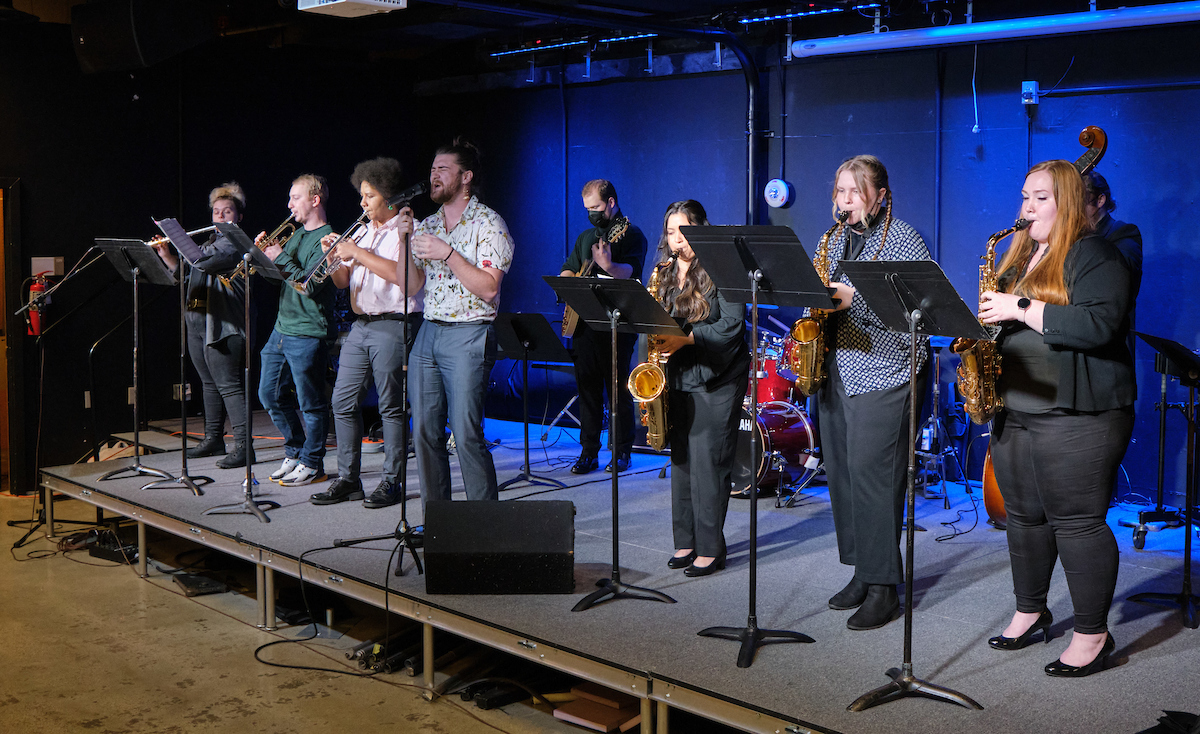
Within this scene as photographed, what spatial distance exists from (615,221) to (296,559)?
3.15 metres

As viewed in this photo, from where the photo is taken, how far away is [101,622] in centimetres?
498

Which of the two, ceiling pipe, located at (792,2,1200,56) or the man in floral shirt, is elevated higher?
ceiling pipe, located at (792,2,1200,56)

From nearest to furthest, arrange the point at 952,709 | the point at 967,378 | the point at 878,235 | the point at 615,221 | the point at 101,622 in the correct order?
1. the point at 952,709
2. the point at 967,378
3. the point at 878,235
4. the point at 101,622
5. the point at 615,221

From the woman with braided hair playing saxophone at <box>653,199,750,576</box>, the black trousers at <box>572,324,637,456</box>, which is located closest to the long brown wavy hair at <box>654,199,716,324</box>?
the woman with braided hair playing saxophone at <box>653,199,750,576</box>

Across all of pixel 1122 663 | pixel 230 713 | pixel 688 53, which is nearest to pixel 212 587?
pixel 230 713

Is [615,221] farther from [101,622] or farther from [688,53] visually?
[101,622]

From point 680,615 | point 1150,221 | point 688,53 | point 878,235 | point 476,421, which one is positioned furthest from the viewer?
point 688,53

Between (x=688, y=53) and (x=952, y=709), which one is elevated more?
(x=688, y=53)

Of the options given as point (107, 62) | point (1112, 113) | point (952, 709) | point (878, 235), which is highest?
point (107, 62)

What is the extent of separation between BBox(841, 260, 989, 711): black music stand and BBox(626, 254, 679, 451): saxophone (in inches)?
48.3

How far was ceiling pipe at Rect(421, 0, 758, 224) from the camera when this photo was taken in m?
6.20

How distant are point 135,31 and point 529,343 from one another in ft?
10.8

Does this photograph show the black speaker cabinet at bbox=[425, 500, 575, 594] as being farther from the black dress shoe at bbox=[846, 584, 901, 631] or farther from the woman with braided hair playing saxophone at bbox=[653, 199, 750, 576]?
the black dress shoe at bbox=[846, 584, 901, 631]

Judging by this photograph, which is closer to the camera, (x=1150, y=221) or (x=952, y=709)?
(x=952, y=709)
